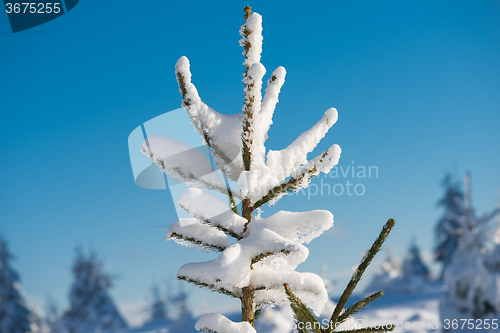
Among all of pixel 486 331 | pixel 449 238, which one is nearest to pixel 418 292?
pixel 449 238

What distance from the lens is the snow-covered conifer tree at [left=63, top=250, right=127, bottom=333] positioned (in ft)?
71.8

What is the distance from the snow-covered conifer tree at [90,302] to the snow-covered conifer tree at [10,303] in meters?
2.61

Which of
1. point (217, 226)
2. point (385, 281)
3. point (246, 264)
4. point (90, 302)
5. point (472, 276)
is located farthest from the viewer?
point (385, 281)

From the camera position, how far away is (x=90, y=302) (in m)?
22.5

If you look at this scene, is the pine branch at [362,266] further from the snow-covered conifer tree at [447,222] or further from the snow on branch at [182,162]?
the snow-covered conifer tree at [447,222]

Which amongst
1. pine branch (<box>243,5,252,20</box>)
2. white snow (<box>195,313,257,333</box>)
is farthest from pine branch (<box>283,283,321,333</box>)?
pine branch (<box>243,5,252,20</box>)

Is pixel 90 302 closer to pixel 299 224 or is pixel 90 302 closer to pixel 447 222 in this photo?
pixel 299 224

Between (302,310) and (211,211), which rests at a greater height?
(211,211)

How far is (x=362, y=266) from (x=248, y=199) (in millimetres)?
726

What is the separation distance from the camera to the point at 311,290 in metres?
1.71

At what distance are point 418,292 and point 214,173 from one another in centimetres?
2846

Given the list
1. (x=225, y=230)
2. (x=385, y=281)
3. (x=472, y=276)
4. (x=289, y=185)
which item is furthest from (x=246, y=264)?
(x=385, y=281)

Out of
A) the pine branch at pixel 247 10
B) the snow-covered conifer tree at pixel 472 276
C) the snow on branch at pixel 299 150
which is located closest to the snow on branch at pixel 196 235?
the snow on branch at pixel 299 150

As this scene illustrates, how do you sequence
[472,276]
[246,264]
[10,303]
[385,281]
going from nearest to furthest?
[246,264], [472,276], [10,303], [385,281]
